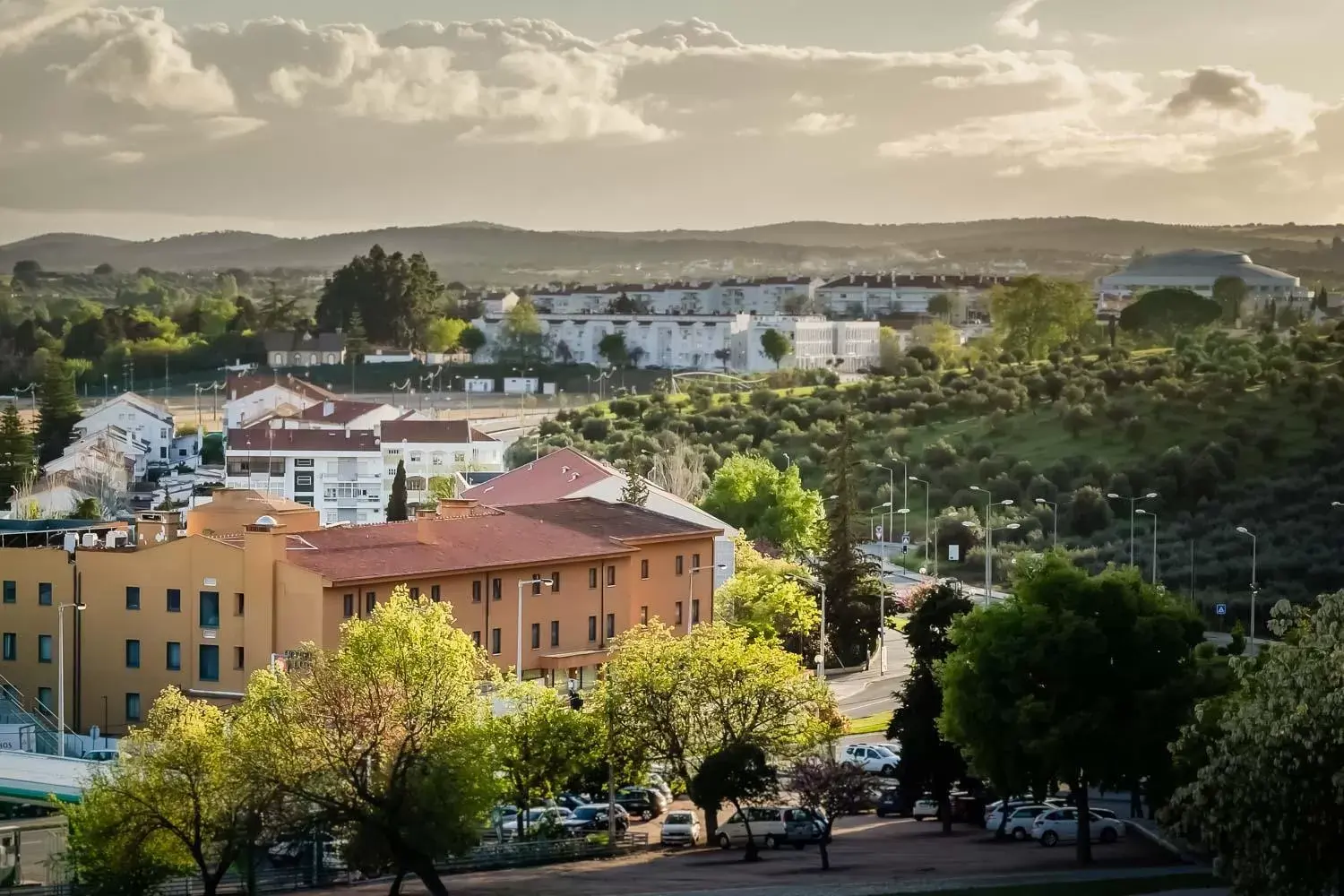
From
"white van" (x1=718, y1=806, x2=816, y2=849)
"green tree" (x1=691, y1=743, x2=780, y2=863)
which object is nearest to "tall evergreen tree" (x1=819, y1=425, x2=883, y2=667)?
"white van" (x1=718, y1=806, x2=816, y2=849)

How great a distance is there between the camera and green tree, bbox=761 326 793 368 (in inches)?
7047

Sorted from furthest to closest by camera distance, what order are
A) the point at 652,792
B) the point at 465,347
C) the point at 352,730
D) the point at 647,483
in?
the point at 465,347, the point at 647,483, the point at 652,792, the point at 352,730

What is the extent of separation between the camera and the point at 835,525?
69188 millimetres

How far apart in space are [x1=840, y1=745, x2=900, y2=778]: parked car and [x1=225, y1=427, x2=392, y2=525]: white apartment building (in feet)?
189

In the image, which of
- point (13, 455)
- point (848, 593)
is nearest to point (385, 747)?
point (848, 593)

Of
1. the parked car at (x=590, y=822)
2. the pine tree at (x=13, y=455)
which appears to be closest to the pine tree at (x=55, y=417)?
the pine tree at (x=13, y=455)

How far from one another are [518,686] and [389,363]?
140m

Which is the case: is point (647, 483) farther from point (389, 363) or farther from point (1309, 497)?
point (389, 363)

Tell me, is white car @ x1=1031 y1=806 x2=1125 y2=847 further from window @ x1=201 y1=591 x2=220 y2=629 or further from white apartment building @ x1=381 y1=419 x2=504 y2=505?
white apartment building @ x1=381 y1=419 x2=504 y2=505

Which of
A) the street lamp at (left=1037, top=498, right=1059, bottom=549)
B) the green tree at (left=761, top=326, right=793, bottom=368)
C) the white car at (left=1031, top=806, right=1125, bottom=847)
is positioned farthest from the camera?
the green tree at (left=761, top=326, right=793, bottom=368)

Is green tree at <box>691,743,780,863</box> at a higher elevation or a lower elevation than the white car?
higher

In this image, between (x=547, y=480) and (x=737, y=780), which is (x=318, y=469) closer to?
(x=547, y=480)

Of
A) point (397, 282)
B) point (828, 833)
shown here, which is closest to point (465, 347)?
point (397, 282)

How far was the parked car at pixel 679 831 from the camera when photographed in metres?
41.5
